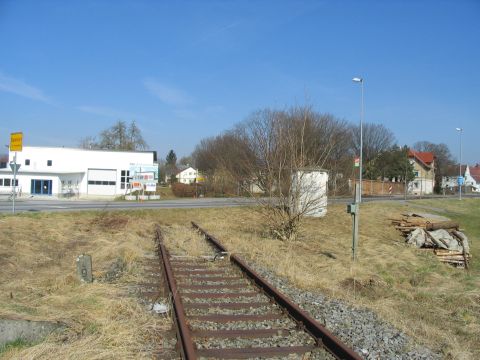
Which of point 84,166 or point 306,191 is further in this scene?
point 84,166

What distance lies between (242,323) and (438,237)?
17.2 m

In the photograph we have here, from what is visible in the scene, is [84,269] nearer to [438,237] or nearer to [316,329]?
[316,329]

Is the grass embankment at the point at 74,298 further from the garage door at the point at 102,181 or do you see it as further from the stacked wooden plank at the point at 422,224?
the garage door at the point at 102,181

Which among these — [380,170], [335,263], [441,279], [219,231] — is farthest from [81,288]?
[380,170]

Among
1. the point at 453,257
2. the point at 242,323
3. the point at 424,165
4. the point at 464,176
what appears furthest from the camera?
the point at 464,176

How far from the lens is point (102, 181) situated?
57719 mm

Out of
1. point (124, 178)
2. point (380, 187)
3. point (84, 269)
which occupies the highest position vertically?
point (124, 178)

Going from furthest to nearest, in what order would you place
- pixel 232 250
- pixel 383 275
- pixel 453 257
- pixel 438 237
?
pixel 438 237, pixel 453 257, pixel 232 250, pixel 383 275

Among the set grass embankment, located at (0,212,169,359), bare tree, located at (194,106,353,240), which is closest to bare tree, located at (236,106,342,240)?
bare tree, located at (194,106,353,240)

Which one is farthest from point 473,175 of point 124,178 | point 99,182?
point 99,182

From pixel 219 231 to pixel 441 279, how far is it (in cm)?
870

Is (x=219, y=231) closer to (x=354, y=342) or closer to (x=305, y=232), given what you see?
(x=305, y=232)

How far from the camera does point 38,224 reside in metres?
18.9

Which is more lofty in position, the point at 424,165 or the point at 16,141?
the point at 424,165
